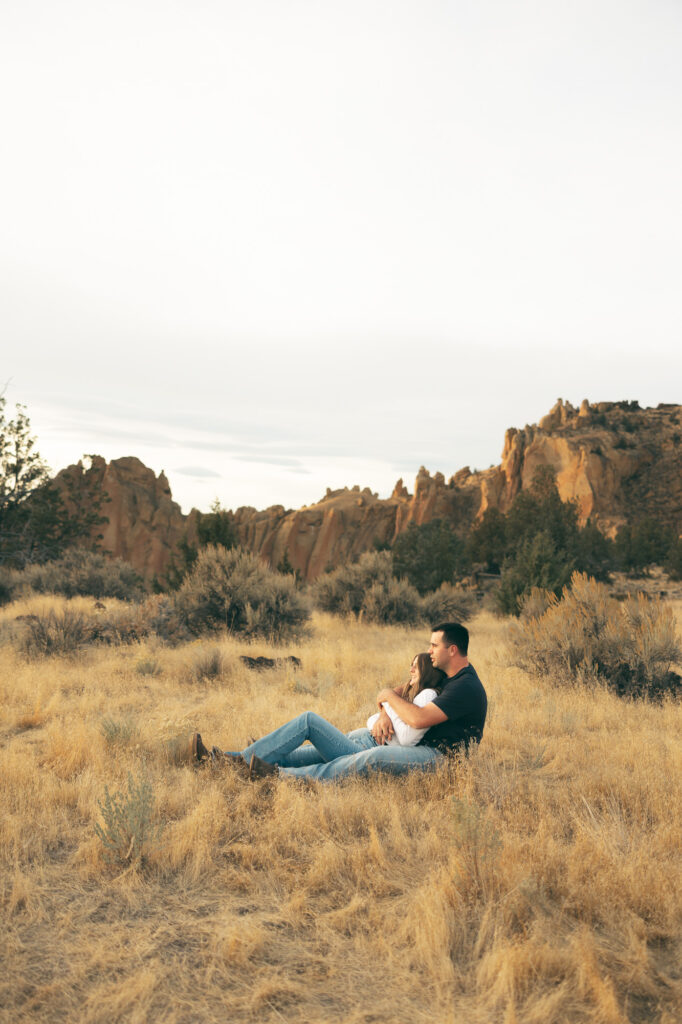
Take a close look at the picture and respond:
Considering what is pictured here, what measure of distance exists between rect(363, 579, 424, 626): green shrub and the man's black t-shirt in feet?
33.7

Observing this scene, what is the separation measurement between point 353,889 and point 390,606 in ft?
40.4

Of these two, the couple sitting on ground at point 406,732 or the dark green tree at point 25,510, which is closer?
the couple sitting on ground at point 406,732

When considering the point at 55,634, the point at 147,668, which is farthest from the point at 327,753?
the point at 55,634

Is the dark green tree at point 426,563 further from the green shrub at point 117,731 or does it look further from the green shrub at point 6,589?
the green shrub at point 117,731

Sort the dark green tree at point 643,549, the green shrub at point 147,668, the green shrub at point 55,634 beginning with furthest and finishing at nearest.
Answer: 1. the dark green tree at point 643,549
2. the green shrub at point 55,634
3. the green shrub at point 147,668

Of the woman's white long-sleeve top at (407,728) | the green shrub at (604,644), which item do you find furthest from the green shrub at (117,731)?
the green shrub at (604,644)

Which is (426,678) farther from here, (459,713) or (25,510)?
(25,510)

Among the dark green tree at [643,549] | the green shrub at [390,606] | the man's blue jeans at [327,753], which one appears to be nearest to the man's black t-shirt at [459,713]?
the man's blue jeans at [327,753]

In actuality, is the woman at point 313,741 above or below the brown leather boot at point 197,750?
above

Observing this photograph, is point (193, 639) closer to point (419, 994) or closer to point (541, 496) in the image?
point (419, 994)

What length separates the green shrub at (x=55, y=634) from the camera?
997cm

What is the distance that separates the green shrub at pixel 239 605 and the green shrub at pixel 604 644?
4.93 metres

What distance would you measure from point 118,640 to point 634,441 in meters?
60.8

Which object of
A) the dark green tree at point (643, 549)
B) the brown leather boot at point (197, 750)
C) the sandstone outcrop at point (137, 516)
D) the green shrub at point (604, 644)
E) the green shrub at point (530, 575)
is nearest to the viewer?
the brown leather boot at point (197, 750)
